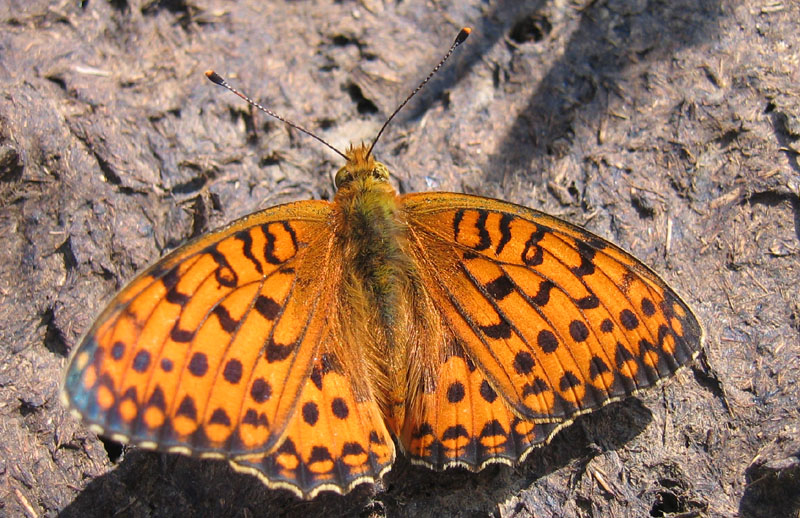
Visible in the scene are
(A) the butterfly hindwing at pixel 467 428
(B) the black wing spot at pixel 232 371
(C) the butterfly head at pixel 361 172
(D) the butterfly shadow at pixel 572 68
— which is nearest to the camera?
(B) the black wing spot at pixel 232 371

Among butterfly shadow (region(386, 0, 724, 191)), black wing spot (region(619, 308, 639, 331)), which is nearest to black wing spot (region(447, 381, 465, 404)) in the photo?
black wing spot (region(619, 308, 639, 331))

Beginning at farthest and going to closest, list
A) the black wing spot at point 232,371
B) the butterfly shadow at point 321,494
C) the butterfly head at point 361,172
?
the butterfly head at point 361,172, the butterfly shadow at point 321,494, the black wing spot at point 232,371

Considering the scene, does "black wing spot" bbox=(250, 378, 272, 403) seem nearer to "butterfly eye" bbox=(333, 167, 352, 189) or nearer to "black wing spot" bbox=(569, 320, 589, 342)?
"butterfly eye" bbox=(333, 167, 352, 189)

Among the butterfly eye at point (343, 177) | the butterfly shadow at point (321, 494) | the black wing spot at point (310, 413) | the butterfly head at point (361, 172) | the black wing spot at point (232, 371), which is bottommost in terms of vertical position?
the butterfly shadow at point (321, 494)

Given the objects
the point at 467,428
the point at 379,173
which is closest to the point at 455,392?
the point at 467,428

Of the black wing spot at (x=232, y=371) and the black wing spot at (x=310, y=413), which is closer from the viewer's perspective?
the black wing spot at (x=232, y=371)

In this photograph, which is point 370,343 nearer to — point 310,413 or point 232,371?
point 310,413

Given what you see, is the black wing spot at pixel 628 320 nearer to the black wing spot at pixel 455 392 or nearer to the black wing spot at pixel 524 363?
the black wing spot at pixel 524 363

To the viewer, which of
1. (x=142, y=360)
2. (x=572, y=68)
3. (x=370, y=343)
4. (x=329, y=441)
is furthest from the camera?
(x=572, y=68)

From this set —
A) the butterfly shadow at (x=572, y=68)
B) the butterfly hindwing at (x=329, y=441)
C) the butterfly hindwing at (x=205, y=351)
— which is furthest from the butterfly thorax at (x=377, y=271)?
the butterfly shadow at (x=572, y=68)
